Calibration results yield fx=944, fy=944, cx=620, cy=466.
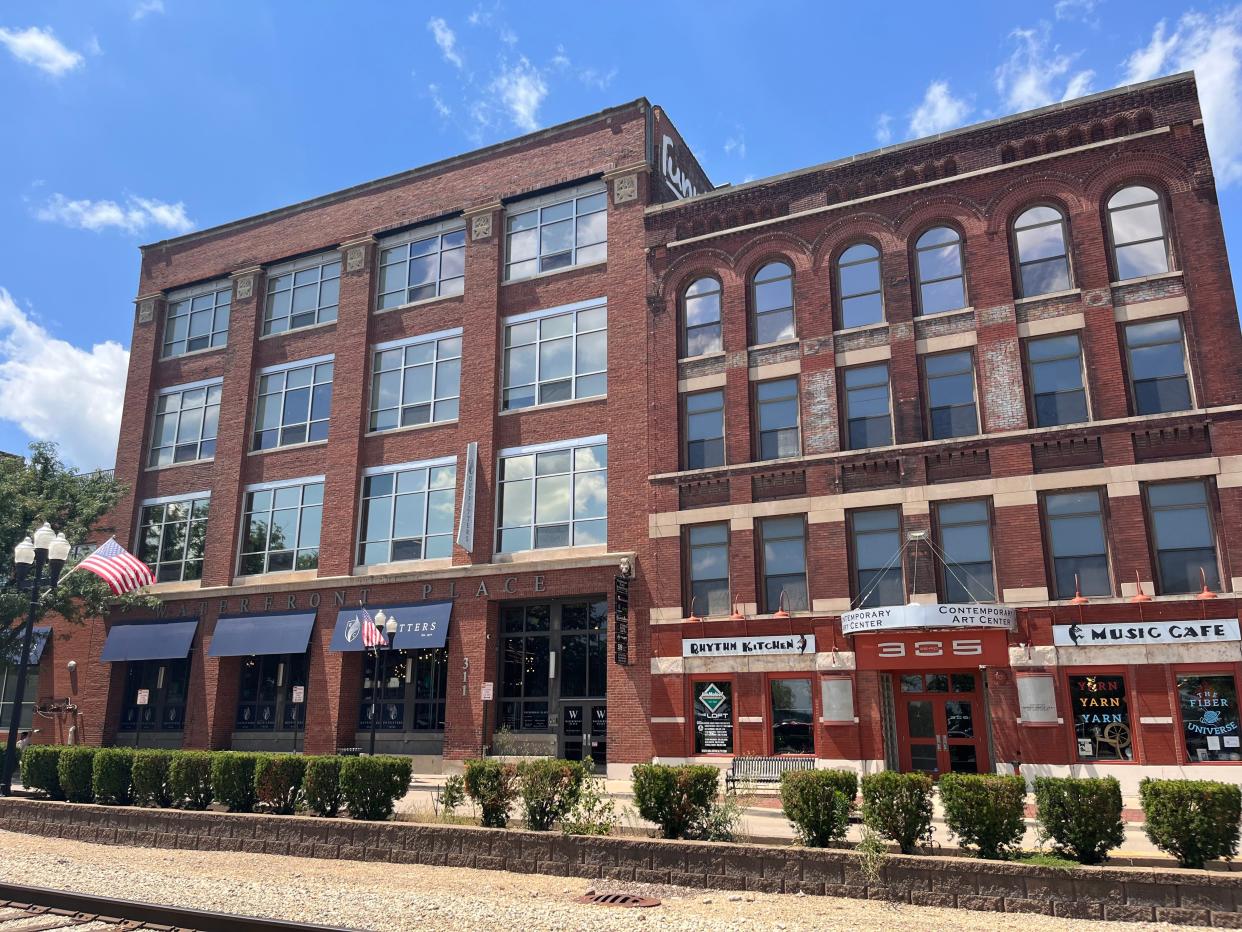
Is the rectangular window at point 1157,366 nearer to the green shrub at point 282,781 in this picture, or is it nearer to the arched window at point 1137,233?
the arched window at point 1137,233

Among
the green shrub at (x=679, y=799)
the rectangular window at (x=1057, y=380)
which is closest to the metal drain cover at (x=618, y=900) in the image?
the green shrub at (x=679, y=799)

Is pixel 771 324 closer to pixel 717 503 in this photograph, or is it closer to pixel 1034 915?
pixel 717 503

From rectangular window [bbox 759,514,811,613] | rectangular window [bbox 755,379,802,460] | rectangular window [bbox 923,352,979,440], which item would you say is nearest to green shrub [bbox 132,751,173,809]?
A: rectangular window [bbox 759,514,811,613]

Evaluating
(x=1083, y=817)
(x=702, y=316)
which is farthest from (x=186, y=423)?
(x=1083, y=817)

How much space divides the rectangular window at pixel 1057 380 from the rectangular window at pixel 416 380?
17.1 m

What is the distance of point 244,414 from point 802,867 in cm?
2847

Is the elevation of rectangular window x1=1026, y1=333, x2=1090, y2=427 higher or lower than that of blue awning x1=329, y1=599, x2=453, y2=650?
higher

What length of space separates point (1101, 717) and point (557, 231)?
20792 millimetres

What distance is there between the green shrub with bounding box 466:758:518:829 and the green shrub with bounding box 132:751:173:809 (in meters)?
6.78

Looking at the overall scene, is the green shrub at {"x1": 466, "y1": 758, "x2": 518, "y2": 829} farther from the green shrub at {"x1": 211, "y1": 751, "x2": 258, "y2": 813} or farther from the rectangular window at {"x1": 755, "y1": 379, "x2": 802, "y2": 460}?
the rectangular window at {"x1": 755, "y1": 379, "x2": 802, "y2": 460}

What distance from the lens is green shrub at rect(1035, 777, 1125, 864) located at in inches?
436

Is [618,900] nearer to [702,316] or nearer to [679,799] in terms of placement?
[679,799]

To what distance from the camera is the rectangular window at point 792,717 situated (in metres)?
23.3

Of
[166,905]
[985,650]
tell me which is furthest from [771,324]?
[166,905]
